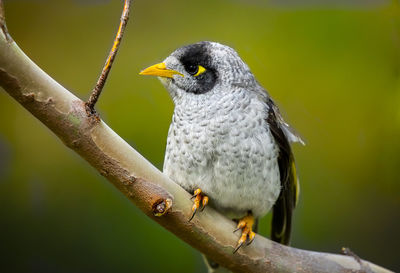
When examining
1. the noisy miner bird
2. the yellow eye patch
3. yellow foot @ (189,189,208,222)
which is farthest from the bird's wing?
yellow foot @ (189,189,208,222)

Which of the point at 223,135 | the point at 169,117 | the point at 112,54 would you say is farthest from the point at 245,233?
the point at 169,117

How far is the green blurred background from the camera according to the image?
3.33 meters

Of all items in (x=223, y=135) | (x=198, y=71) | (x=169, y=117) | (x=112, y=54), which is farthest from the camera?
(x=169, y=117)

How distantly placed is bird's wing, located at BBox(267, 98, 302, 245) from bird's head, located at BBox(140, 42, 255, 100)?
210mm

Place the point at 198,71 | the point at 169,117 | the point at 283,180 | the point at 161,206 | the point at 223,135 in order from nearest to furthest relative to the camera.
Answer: the point at 161,206 → the point at 223,135 → the point at 198,71 → the point at 283,180 → the point at 169,117

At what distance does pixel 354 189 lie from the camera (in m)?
3.47

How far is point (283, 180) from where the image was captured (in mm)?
2492

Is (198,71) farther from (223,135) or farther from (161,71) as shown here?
(223,135)

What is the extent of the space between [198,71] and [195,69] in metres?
0.01

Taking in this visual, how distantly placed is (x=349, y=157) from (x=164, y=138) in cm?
111

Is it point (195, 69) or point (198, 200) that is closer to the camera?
point (198, 200)

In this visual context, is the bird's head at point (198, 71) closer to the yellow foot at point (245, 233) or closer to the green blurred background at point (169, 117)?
the yellow foot at point (245, 233)

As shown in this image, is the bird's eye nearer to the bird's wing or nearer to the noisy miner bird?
the noisy miner bird

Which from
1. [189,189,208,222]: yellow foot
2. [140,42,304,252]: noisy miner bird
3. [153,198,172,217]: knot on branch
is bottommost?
[153,198,172,217]: knot on branch
